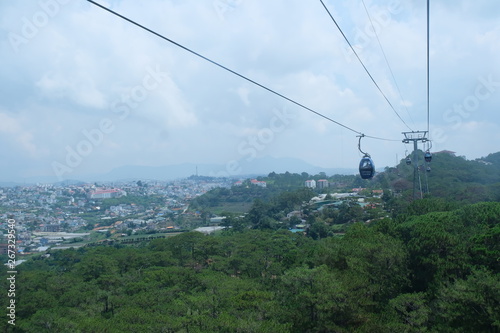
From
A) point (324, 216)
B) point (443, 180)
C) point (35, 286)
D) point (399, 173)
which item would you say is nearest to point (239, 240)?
point (35, 286)

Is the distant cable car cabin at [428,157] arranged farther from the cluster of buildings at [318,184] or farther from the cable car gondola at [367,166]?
the cluster of buildings at [318,184]

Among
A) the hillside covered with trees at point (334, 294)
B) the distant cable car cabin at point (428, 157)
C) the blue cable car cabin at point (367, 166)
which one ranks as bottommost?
the hillside covered with trees at point (334, 294)

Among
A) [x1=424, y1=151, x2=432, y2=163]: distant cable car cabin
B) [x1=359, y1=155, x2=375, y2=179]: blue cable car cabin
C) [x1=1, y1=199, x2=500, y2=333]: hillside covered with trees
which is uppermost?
[x1=424, y1=151, x2=432, y2=163]: distant cable car cabin

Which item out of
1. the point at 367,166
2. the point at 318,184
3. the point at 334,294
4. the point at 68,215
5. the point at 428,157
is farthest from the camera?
the point at 318,184

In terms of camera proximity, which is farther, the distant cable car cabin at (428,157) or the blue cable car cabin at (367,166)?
the distant cable car cabin at (428,157)

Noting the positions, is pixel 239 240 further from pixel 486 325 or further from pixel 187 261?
pixel 486 325

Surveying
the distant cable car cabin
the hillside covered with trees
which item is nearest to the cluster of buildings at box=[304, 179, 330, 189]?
the distant cable car cabin

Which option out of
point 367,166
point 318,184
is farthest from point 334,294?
point 318,184

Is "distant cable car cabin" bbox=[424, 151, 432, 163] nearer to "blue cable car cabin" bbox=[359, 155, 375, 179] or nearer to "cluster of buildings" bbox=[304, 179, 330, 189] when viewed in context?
"blue cable car cabin" bbox=[359, 155, 375, 179]

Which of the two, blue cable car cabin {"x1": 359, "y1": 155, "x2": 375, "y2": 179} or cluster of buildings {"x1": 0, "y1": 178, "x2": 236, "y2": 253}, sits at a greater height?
blue cable car cabin {"x1": 359, "y1": 155, "x2": 375, "y2": 179}

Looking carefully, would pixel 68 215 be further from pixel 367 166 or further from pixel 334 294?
pixel 334 294

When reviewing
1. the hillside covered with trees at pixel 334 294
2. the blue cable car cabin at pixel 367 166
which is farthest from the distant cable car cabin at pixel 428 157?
the blue cable car cabin at pixel 367 166
